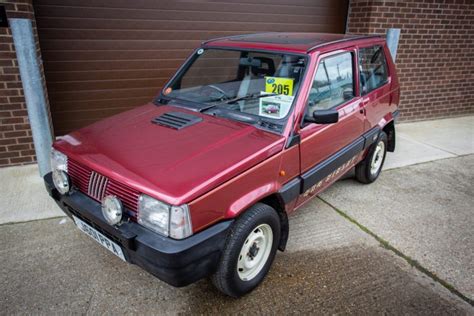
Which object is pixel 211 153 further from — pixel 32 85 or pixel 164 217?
pixel 32 85

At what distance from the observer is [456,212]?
3.87m

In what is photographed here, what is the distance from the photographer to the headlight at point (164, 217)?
1.99m

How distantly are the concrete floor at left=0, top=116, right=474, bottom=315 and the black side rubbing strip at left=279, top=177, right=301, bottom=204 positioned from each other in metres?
0.60

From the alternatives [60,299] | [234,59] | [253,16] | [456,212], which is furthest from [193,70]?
[456,212]

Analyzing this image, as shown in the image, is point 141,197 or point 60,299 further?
point 60,299

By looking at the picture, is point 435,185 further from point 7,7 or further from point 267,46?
point 7,7

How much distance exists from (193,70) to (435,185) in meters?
3.33

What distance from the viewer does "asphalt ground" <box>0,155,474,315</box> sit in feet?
8.33

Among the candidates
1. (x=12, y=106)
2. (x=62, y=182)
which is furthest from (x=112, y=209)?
(x=12, y=106)

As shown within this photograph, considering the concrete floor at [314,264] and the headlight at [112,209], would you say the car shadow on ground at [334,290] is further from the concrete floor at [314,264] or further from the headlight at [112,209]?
the headlight at [112,209]

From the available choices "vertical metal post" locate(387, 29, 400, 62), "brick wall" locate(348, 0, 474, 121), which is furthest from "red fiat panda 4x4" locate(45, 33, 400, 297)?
"brick wall" locate(348, 0, 474, 121)

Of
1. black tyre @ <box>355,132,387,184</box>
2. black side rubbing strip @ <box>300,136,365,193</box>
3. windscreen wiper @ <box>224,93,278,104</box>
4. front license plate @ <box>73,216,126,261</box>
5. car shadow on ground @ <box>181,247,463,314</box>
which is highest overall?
windscreen wiper @ <box>224,93,278,104</box>

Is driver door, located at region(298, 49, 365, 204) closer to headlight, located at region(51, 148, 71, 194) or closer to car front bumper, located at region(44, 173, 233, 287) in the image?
car front bumper, located at region(44, 173, 233, 287)

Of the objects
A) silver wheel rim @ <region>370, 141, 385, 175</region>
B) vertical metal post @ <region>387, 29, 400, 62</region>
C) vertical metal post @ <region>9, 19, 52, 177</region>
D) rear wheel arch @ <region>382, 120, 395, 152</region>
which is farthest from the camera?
vertical metal post @ <region>387, 29, 400, 62</region>
